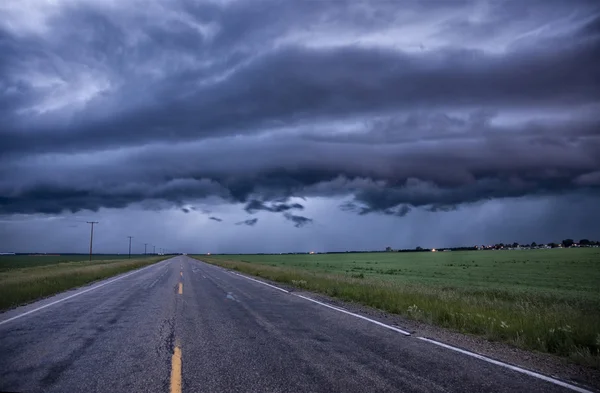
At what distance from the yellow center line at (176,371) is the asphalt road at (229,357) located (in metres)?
0.02

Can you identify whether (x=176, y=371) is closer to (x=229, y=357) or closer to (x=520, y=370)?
(x=229, y=357)

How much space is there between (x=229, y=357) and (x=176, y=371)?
1.07m

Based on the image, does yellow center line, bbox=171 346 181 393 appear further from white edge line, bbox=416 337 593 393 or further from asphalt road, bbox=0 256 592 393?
white edge line, bbox=416 337 593 393

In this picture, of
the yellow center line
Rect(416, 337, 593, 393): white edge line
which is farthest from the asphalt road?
Rect(416, 337, 593, 393): white edge line

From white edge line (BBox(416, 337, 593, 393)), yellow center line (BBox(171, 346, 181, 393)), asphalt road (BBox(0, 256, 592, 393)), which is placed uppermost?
yellow center line (BBox(171, 346, 181, 393))

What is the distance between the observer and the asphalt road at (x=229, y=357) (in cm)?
530

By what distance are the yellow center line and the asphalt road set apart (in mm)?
18

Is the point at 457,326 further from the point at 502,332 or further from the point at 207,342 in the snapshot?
the point at 207,342

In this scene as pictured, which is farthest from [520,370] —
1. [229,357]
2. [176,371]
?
[176,371]

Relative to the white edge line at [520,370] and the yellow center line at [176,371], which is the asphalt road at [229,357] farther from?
the white edge line at [520,370]

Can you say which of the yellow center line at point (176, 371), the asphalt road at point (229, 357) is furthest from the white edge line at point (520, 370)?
the yellow center line at point (176, 371)

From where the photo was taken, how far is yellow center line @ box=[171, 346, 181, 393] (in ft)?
16.7

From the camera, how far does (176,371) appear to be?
19.1 feet

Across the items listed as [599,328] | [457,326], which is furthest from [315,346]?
[599,328]
